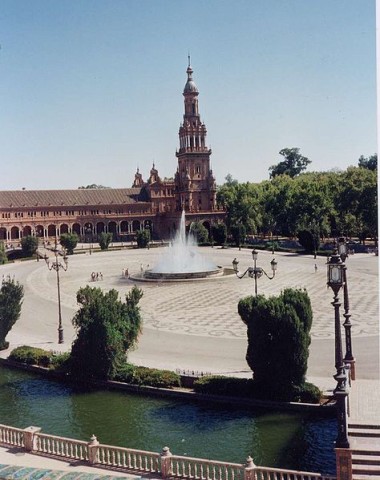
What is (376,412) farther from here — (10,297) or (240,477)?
(10,297)

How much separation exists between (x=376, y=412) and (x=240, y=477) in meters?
4.74

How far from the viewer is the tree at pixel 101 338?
76.8ft

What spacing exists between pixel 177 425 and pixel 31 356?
10.1 m

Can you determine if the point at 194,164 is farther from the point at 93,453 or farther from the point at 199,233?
the point at 93,453

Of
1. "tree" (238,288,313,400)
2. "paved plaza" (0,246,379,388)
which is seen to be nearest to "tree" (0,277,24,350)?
"paved plaza" (0,246,379,388)

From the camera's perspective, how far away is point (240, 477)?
589 inches

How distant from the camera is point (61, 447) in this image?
1681 cm

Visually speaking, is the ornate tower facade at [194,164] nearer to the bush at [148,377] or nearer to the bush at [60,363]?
the bush at [60,363]

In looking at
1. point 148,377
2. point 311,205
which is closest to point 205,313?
point 148,377

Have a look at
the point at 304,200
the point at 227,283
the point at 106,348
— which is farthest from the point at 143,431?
the point at 304,200

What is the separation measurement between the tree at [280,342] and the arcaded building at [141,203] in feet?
252

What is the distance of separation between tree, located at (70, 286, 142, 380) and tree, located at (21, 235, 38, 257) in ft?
176

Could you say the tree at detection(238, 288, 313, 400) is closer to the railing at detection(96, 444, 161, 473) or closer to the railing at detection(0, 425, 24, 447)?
the railing at detection(96, 444, 161, 473)

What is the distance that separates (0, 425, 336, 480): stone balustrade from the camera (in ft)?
47.7
